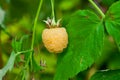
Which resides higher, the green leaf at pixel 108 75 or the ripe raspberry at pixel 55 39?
the ripe raspberry at pixel 55 39

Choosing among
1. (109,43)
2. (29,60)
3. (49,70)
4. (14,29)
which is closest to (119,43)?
(29,60)

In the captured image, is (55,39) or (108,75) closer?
(55,39)

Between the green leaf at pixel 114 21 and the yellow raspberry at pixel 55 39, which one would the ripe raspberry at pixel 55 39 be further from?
the green leaf at pixel 114 21

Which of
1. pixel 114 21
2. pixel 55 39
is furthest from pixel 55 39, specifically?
pixel 114 21

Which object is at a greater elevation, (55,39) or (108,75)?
(55,39)

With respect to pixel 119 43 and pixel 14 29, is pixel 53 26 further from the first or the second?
pixel 14 29

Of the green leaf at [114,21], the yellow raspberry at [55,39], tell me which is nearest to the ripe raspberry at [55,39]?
the yellow raspberry at [55,39]

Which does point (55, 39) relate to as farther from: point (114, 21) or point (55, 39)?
point (114, 21)
